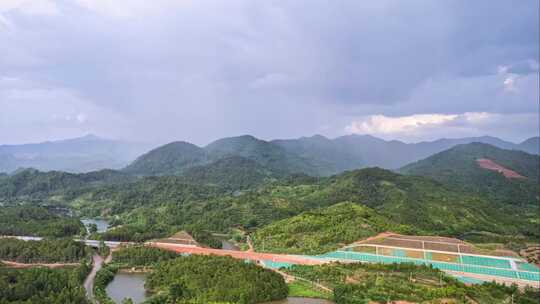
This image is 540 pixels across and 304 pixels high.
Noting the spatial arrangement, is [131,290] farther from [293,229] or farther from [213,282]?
[293,229]

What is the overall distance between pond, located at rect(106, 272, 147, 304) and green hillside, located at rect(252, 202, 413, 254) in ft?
61.6

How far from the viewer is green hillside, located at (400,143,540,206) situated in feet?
353

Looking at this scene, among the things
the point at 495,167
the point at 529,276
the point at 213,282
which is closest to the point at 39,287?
the point at 213,282

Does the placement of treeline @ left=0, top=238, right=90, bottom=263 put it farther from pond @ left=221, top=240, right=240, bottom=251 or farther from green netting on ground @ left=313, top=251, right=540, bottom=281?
green netting on ground @ left=313, top=251, right=540, bottom=281

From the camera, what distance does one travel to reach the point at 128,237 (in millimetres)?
59000

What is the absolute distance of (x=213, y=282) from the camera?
117ft

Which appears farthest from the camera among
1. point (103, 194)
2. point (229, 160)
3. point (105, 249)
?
point (229, 160)

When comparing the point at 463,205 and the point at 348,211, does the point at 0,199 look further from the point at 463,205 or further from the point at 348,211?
the point at 463,205

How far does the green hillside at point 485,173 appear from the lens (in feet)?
353

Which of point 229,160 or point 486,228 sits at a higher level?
point 229,160

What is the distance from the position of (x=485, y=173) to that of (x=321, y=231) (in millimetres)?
A: 106096

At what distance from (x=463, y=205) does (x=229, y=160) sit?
348 ft

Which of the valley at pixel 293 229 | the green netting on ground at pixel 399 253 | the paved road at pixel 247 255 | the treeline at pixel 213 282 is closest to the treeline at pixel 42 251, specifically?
the valley at pixel 293 229

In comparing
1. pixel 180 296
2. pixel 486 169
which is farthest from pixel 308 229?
pixel 486 169
